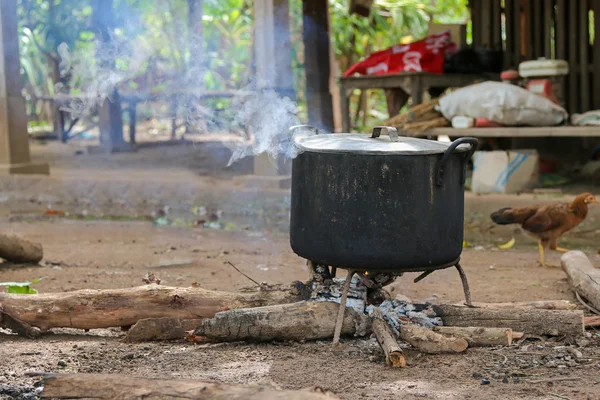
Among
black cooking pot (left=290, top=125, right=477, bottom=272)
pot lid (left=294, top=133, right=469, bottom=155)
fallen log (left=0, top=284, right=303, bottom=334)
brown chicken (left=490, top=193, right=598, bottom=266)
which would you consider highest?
pot lid (left=294, top=133, right=469, bottom=155)

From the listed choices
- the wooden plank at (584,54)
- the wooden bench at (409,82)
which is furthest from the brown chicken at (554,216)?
the wooden plank at (584,54)

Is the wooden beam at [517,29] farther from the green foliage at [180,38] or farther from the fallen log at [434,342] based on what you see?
the fallen log at [434,342]

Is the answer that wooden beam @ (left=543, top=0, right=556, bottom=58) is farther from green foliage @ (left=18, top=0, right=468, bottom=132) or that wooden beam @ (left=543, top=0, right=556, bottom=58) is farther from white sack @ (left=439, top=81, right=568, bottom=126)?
green foliage @ (left=18, top=0, right=468, bottom=132)

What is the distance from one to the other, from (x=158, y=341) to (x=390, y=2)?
43.9ft

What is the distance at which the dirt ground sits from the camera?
3424 millimetres

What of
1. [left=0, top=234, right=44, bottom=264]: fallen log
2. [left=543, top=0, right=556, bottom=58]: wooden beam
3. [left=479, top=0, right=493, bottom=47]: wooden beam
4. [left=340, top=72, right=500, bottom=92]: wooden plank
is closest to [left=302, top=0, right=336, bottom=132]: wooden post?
[left=340, top=72, right=500, bottom=92]: wooden plank

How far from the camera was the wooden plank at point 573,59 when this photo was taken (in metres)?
9.38

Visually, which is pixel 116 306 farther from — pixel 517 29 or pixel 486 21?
pixel 486 21

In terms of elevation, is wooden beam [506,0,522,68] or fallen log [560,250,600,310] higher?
wooden beam [506,0,522,68]

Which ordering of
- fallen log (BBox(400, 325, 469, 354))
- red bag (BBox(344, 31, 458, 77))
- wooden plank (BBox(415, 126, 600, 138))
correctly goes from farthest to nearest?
red bag (BBox(344, 31, 458, 77)), wooden plank (BBox(415, 126, 600, 138)), fallen log (BBox(400, 325, 469, 354))

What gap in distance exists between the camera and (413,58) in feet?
30.3

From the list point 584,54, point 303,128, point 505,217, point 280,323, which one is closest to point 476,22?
point 584,54

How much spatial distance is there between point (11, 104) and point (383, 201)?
7573 millimetres

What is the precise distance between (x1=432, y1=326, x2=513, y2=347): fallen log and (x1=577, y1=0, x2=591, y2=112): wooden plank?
637cm
